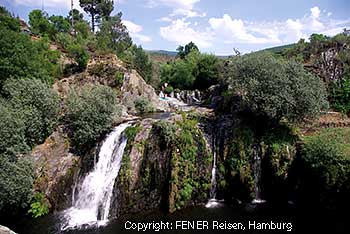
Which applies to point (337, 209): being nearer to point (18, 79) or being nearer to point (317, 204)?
point (317, 204)

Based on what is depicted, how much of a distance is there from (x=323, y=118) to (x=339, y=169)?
7.80m

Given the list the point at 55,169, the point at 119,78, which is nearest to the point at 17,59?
the point at 55,169

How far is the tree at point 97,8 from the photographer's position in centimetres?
5872

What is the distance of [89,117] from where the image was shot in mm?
22562

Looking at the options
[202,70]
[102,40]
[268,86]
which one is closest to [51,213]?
[268,86]

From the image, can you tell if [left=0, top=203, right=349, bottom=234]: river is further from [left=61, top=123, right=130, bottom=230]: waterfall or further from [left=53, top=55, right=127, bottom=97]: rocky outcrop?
[left=53, top=55, right=127, bottom=97]: rocky outcrop

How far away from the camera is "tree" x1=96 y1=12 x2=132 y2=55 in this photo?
46806mm

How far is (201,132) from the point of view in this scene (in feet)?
73.9

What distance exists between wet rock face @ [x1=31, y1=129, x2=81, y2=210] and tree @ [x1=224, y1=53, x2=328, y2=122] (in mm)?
12706

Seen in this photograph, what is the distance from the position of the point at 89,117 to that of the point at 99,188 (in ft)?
16.5

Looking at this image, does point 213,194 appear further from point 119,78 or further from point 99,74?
point 99,74

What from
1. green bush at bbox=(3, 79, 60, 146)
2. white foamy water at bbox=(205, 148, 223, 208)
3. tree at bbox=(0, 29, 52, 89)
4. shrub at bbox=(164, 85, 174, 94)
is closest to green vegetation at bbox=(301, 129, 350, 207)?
white foamy water at bbox=(205, 148, 223, 208)

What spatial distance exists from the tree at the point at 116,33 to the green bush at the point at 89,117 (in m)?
22.9

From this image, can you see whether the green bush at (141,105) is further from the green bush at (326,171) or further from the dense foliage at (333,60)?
→ the green bush at (326,171)
